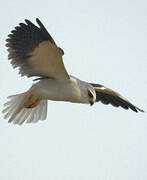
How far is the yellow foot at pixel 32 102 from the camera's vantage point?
10.9 m

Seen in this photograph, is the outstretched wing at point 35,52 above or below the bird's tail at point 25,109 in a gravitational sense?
above

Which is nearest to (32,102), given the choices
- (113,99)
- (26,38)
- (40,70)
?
(40,70)

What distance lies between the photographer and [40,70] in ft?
36.0

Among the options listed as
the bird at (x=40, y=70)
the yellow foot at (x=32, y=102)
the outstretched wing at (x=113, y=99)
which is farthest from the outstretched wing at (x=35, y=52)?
the outstretched wing at (x=113, y=99)

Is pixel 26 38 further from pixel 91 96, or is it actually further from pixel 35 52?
pixel 91 96

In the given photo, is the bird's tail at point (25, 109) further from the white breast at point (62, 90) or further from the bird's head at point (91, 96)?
the bird's head at point (91, 96)

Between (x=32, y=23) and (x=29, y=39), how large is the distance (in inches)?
14.2

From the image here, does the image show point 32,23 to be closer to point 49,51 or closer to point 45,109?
point 49,51

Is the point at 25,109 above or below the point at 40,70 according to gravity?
below

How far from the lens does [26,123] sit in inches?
464

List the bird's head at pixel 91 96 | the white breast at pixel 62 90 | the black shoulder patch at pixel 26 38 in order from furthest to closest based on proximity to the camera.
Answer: the bird's head at pixel 91 96, the white breast at pixel 62 90, the black shoulder patch at pixel 26 38

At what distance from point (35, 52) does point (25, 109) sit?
1649mm

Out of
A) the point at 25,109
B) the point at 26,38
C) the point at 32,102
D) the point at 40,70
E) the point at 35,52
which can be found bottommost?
the point at 25,109

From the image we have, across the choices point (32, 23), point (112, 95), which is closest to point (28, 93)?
point (32, 23)
